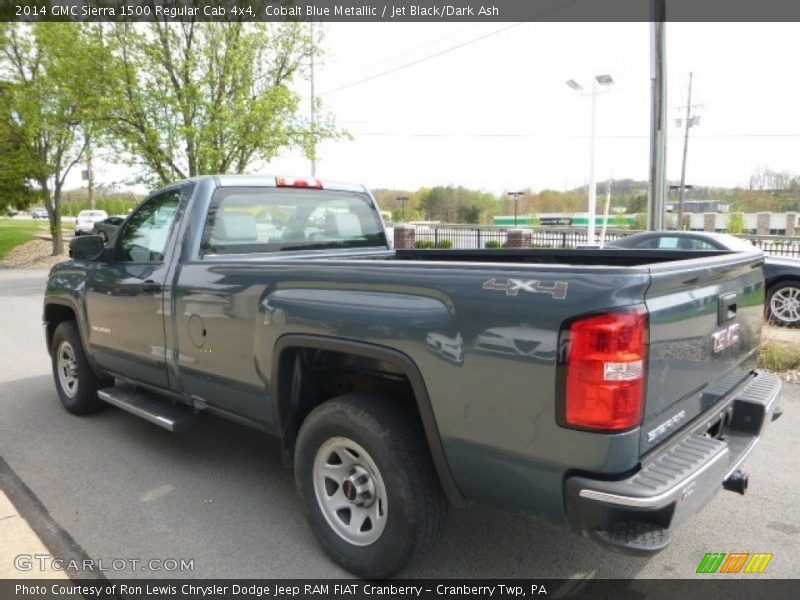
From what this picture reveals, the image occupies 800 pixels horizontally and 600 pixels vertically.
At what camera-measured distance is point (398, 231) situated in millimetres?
25891

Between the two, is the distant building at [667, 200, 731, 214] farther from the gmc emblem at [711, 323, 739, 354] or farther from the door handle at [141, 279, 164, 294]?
the door handle at [141, 279, 164, 294]

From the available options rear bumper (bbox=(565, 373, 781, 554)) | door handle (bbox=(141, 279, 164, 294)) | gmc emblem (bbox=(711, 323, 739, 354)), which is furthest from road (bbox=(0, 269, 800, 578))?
door handle (bbox=(141, 279, 164, 294))

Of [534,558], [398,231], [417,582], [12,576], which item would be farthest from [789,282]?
[398,231]

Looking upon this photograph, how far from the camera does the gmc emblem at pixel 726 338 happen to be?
8.87 feet

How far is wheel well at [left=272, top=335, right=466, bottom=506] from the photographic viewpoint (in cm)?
252

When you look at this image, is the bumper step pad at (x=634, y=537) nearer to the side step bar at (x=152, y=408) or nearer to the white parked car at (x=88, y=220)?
the side step bar at (x=152, y=408)

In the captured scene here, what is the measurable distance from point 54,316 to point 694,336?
5.54 meters

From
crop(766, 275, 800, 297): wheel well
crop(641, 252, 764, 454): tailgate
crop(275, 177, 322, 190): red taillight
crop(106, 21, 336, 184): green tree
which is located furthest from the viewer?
crop(106, 21, 336, 184): green tree

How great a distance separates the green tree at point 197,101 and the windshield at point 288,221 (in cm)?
1280

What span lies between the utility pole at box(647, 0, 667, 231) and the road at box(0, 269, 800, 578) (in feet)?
25.5

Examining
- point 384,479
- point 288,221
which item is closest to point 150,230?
point 288,221

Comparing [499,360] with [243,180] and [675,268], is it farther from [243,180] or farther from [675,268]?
[243,180]

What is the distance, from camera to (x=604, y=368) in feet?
6.72

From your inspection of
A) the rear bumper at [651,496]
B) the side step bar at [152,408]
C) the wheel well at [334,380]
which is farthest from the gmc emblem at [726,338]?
the side step bar at [152,408]
